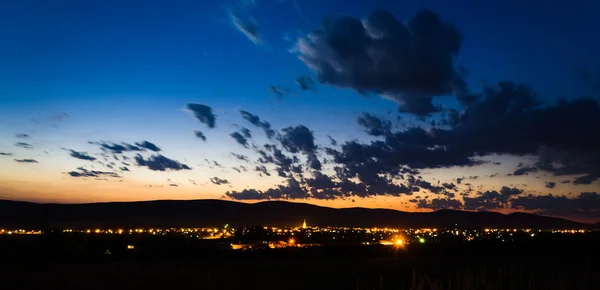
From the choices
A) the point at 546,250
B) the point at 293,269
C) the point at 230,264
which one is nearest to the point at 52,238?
the point at 230,264

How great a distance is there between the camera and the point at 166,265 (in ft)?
161

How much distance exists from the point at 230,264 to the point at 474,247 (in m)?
47.0

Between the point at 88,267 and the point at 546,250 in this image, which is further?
the point at 546,250

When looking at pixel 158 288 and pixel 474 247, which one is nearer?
pixel 158 288

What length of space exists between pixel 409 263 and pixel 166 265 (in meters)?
22.0

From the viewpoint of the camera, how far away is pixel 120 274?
40.8 metres

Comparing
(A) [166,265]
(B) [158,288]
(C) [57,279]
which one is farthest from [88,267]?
(B) [158,288]

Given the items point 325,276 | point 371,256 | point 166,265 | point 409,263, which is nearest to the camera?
point 325,276

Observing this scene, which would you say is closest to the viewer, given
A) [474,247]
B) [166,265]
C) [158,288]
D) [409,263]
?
[158,288]

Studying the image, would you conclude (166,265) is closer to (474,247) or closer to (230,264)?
(230,264)

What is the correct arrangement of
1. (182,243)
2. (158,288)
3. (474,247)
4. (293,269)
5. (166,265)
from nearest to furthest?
(158,288) < (293,269) < (166,265) < (182,243) < (474,247)

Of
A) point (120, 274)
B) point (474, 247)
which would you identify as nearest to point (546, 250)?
point (474, 247)

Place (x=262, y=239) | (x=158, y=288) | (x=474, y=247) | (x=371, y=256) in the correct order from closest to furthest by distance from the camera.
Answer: (x=158, y=288), (x=371, y=256), (x=474, y=247), (x=262, y=239)

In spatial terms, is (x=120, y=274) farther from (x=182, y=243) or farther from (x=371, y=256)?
(x=182, y=243)
